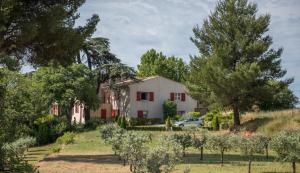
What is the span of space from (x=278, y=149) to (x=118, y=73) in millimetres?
37534

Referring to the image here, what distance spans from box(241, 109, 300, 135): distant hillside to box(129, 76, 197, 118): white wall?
2120 cm

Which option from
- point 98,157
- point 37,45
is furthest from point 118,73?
point 37,45

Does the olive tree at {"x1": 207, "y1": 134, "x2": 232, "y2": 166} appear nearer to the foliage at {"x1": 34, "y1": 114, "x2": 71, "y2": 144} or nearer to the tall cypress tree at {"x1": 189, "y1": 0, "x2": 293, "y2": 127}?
the tall cypress tree at {"x1": 189, "y1": 0, "x2": 293, "y2": 127}

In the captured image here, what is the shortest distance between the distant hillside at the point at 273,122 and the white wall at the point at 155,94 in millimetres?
21205

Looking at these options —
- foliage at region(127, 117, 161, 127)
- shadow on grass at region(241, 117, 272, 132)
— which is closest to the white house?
foliage at region(127, 117, 161, 127)

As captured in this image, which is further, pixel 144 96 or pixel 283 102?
pixel 144 96

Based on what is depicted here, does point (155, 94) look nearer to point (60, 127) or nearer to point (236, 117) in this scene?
point (60, 127)

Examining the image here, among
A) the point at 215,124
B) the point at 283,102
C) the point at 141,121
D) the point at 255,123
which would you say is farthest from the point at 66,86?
the point at 283,102

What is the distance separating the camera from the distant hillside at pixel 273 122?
34341 mm

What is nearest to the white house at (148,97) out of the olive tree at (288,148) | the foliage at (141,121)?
the foliage at (141,121)

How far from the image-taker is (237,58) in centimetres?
3831

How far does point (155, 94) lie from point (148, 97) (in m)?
1.08

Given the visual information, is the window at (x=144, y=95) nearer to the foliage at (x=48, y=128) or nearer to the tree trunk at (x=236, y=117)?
the foliage at (x=48, y=128)

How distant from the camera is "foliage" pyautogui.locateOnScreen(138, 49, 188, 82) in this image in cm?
8434
